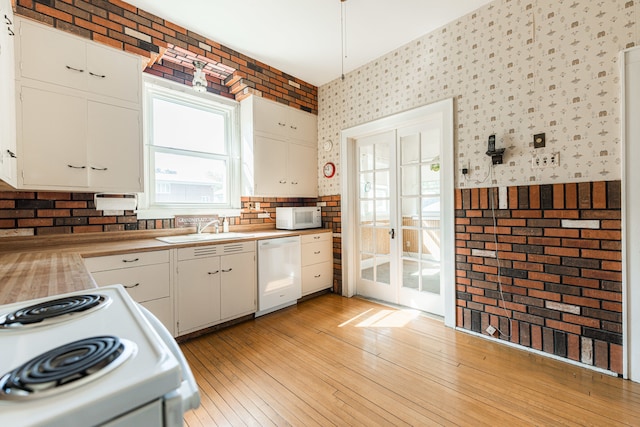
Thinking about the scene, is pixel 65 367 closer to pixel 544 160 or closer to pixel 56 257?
pixel 56 257

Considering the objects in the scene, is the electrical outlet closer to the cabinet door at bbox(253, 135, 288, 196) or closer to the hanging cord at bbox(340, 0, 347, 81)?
the hanging cord at bbox(340, 0, 347, 81)

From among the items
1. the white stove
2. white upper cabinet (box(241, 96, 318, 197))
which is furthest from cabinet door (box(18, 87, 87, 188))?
the white stove

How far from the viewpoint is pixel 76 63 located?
2188 mm

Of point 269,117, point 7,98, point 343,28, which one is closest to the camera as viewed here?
point 7,98

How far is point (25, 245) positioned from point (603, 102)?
4468mm

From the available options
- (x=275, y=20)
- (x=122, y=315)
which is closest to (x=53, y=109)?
(x=275, y=20)

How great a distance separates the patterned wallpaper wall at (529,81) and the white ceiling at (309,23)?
0.80ft

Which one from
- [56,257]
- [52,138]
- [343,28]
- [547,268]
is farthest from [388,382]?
[343,28]

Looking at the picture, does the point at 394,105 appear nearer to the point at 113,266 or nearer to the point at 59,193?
the point at 113,266

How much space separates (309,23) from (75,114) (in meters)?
2.20

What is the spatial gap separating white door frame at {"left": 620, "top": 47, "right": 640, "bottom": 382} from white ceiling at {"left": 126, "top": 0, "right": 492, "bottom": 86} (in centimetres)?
130

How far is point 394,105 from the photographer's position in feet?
10.5

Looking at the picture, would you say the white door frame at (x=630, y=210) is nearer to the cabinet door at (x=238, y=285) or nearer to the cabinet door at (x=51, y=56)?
the cabinet door at (x=238, y=285)

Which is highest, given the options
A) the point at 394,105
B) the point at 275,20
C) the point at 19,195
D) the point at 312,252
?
the point at 275,20
